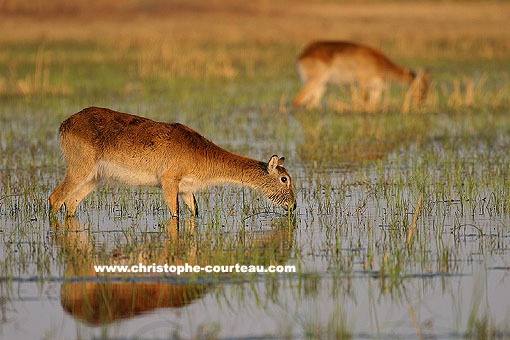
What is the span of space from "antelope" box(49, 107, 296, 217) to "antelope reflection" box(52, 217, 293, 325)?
605 mm

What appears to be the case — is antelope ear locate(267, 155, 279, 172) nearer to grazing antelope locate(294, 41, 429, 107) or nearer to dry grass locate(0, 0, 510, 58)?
grazing antelope locate(294, 41, 429, 107)

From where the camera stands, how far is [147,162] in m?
10.6

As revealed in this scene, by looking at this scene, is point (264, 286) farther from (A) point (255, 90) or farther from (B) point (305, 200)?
(A) point (255, 90)

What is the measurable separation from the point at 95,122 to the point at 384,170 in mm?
4788

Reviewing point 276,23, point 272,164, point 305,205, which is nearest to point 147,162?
point 272,164

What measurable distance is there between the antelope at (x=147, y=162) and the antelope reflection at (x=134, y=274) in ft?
1.99

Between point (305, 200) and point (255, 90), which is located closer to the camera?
point (305, 200)

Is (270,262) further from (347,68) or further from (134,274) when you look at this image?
(347,68)

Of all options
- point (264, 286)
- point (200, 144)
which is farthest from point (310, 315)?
point (200, 144)

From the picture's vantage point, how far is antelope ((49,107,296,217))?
10586 millimetres

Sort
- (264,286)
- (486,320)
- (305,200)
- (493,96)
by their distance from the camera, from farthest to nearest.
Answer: (493,96)
(305,200)
(264,286)
(486,320)

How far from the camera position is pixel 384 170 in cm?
1364

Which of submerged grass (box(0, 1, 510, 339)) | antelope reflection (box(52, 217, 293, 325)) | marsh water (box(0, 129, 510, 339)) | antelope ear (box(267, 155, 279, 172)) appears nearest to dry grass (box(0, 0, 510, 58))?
submerged grass (box(0, 1, 510, 339))

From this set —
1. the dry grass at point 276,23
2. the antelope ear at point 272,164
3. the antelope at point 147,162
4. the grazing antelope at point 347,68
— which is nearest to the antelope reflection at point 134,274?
the antelope at point 147,162
